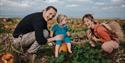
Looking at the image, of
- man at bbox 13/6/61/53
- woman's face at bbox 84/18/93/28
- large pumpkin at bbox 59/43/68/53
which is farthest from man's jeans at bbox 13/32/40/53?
woman's face at bbox 84/18/93/28

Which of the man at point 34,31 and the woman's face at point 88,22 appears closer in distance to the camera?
the man at point 34,31

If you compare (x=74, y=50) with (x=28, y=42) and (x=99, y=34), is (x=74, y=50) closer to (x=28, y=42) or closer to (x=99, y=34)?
(x=99, y=34)

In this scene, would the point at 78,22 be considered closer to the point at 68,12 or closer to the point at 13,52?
the point at 68,12

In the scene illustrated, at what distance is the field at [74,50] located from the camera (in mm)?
5520

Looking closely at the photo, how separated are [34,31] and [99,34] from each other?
111cm

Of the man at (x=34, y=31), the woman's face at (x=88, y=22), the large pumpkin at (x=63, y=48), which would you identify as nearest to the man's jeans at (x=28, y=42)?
the man at (x=34, y=31)

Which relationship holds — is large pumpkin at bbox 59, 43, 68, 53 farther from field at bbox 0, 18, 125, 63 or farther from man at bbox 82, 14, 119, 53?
man at bbox 82, 14, 119, 53

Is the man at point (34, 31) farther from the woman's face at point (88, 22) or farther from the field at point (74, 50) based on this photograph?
the woman's face at point (88, 22)

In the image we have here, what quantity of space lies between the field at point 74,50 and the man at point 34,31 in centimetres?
9

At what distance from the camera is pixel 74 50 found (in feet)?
18.3

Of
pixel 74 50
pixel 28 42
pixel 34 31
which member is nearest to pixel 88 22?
pixel 74 50

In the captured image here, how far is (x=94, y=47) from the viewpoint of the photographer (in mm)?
5598

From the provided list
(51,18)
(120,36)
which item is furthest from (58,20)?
(120,36)

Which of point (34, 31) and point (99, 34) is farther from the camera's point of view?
point (99, 34)
